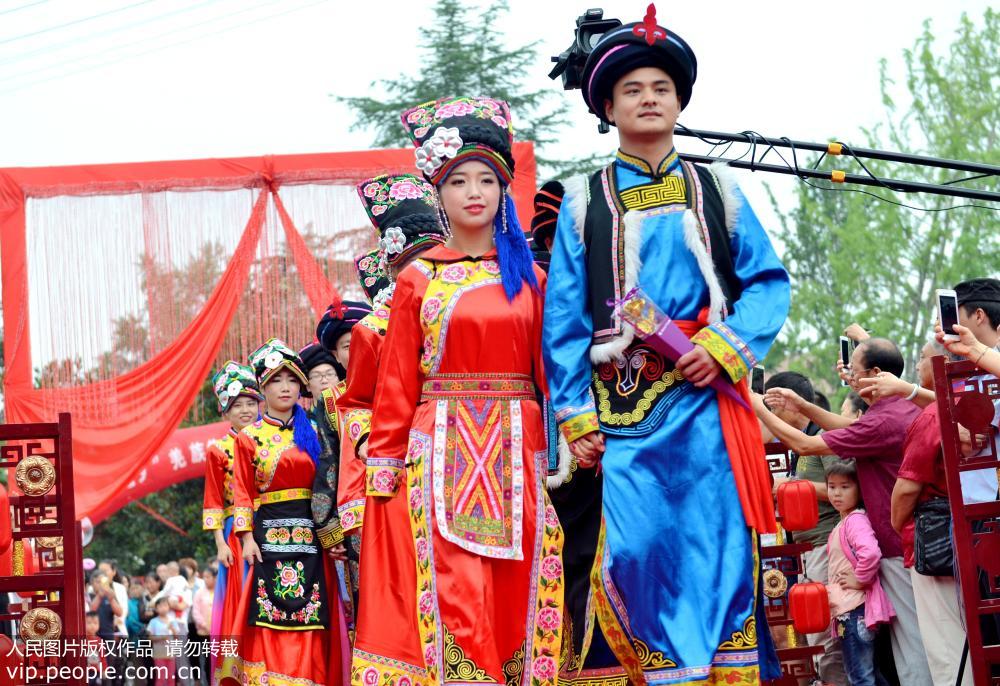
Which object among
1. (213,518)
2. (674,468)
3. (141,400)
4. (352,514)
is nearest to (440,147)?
(674,468)

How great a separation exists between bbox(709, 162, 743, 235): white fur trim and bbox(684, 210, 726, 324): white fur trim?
157 mm

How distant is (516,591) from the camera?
4355 millimetres

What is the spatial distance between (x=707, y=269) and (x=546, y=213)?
1684 mm

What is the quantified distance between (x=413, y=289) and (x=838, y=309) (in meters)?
24.2

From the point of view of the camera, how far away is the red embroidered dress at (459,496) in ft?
14.1

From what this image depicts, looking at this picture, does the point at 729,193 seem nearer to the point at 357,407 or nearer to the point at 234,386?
the point at 357,407

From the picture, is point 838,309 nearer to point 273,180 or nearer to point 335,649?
point 273,180

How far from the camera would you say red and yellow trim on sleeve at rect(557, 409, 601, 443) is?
13.6ft

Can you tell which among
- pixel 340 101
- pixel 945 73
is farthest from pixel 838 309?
pixel 340 101

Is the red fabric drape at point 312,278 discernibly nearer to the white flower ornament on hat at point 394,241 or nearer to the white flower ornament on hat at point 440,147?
the white flower ornament on hat at point 394,241

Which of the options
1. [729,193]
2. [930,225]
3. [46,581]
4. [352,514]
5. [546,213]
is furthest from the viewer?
[930,225]

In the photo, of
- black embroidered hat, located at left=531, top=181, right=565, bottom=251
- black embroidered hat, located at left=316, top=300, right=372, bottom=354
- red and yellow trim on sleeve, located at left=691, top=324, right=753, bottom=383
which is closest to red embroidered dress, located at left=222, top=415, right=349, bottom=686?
black embroidered hat, located at left=316, top=300, right=372, bottom=354

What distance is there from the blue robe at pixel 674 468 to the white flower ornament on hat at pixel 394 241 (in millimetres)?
2066

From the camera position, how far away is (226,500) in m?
8.16
